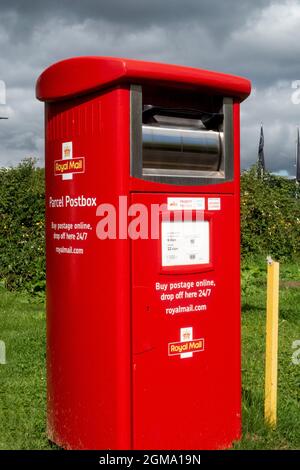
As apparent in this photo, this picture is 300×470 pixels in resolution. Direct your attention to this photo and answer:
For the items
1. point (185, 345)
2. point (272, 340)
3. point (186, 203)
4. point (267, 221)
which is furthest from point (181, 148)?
point (267, 221)

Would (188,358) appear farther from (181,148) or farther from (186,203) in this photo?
(181,148)

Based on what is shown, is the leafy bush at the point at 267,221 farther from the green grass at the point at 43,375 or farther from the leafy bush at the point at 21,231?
the leafy bush at the point at 21,231

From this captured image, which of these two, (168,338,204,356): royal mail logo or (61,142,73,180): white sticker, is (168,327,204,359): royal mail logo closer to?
(168,338,204,356): royal mail logo

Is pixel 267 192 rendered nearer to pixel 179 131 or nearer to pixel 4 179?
pixel 4 179

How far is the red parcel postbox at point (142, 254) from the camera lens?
330 centimetres

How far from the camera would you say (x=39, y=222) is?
34.7 feet

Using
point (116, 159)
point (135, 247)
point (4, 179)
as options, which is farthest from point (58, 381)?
point (4, 179)

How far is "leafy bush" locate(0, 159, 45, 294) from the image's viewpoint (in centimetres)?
955

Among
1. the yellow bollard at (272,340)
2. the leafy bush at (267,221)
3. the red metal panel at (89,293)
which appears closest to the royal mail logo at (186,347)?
the red metal panel at (89,293)

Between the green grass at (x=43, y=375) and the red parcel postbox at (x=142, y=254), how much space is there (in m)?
0.33

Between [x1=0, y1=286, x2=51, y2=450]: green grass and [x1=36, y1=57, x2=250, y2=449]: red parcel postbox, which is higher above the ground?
[x1=36, y1=57, x2=250, y2=449]: red parcel postbox

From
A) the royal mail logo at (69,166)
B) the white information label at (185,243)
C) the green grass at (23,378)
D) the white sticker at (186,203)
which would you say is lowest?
the green grass at (23,378)

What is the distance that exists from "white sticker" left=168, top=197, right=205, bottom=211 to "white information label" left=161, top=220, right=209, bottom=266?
0.25ft

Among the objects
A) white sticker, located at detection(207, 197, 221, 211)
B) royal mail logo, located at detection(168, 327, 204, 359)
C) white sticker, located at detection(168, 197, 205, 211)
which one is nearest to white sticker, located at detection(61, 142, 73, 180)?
white sticker, located at detection(168, 197, 205, 211)
